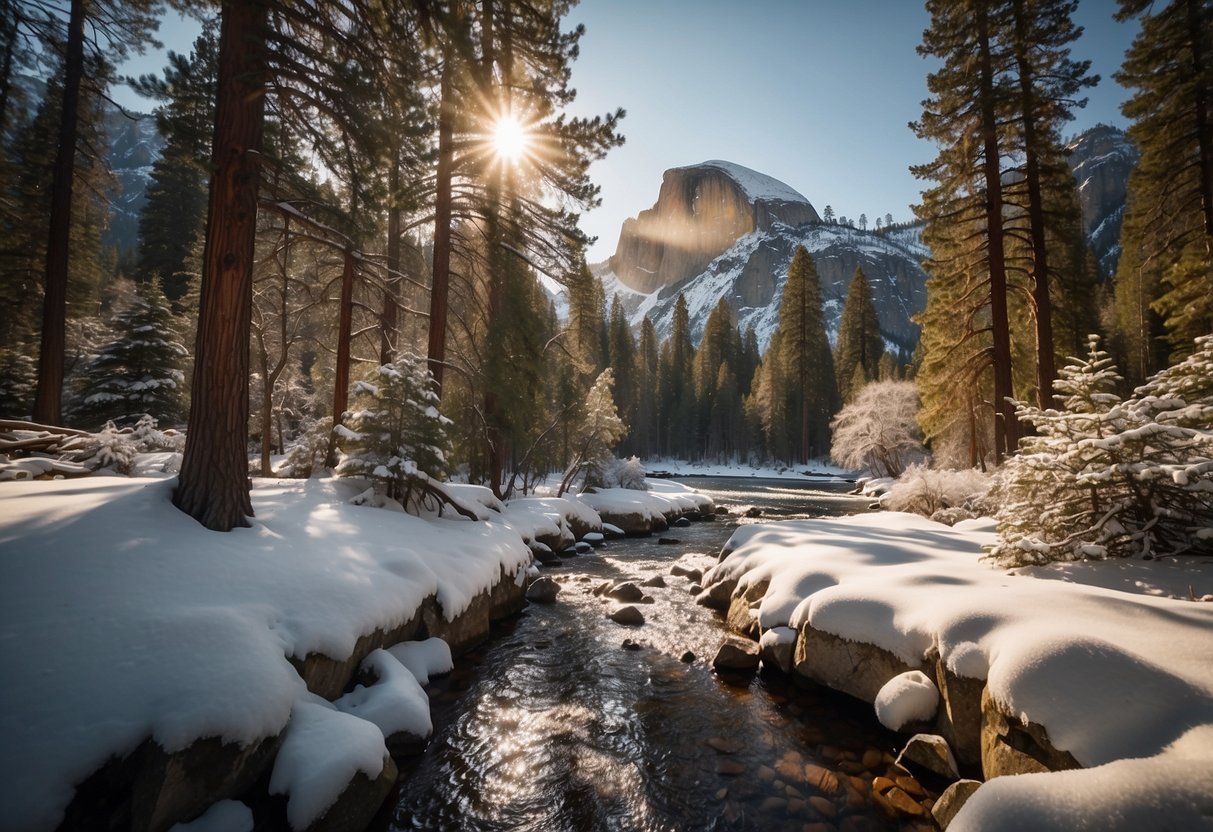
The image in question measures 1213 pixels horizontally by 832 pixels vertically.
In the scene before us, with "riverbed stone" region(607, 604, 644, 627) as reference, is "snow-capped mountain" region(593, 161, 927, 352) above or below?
above

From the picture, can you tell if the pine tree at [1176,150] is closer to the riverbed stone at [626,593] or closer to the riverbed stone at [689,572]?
the riverbed stone at [689,572]

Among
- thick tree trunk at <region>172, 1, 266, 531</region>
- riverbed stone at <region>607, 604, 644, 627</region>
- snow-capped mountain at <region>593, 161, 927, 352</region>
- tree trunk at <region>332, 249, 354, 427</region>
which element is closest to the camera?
thick tree trunk at <region>172, 1, 266, 531</region>

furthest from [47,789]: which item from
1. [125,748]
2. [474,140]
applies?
[474,140]

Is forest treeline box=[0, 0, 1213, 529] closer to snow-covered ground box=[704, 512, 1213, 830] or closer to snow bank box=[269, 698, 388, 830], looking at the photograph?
snow bank box=[269, 698, 388, 830]

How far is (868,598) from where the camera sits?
536cm

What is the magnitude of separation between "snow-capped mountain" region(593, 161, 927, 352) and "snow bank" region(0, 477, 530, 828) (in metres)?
139

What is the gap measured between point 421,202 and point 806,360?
5031 centimetres

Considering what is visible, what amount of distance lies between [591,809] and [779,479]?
47.1 metres

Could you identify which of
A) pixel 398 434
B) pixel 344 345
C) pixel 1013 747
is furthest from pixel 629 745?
pixel 344 345

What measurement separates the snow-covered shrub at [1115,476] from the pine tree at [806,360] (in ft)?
155

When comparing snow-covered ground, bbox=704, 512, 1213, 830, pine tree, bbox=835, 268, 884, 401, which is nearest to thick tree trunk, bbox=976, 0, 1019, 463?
snow-covered ground, bbox=704, 512, 1213, 830

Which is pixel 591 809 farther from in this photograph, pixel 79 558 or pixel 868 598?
pixel 79 558

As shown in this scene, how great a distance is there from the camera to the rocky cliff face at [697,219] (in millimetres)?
167875

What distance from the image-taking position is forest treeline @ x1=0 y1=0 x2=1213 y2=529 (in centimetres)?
544
